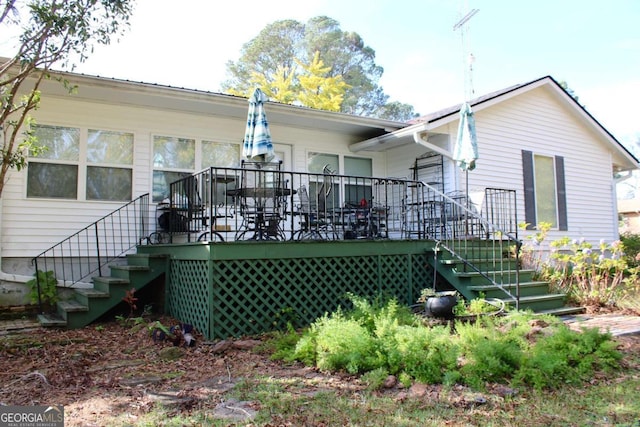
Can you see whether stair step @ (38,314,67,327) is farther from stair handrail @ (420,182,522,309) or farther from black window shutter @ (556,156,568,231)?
black window shutter @ (556,156,568,231)

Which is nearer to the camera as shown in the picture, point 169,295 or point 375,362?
point 375,362

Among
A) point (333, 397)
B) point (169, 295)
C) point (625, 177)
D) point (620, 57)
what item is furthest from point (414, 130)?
point (620, 57)

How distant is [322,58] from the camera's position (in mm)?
28531

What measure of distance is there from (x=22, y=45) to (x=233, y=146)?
4.07 meters

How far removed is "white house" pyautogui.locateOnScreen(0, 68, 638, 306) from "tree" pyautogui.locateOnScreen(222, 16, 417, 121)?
17.6 m

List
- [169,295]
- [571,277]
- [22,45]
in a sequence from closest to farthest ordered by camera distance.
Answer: [22,45]
[169,295]
[571,277]

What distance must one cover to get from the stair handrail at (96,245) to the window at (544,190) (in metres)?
7.78

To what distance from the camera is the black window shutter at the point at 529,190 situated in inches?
408

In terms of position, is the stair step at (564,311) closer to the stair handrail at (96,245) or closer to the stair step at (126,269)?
the stair step at (126,269)

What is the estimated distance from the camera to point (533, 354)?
13.2 feet

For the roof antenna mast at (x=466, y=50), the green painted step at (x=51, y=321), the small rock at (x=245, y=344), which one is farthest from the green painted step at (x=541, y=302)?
the green painted step at (x=51, y=321)

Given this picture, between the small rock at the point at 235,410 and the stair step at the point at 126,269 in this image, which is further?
the stair step at the point at 126,269

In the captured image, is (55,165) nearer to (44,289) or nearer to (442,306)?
(44,289)

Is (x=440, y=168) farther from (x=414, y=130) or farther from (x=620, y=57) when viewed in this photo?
(x=620, y=57)
